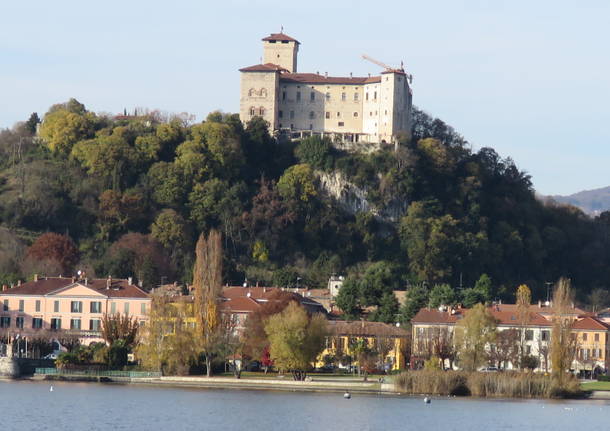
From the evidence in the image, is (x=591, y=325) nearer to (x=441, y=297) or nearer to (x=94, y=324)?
(x=441, y=297)

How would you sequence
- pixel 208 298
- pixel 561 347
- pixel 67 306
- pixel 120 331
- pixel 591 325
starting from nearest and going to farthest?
pixel 561 347, pixel 208 298, pixel 120 331, pixel 67 306, pixel 591 325

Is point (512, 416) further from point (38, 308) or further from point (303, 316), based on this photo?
point (38, 308)

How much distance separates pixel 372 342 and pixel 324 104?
50210 millimetres

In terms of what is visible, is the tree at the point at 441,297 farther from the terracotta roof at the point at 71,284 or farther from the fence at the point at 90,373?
the fence at the point at 90,373

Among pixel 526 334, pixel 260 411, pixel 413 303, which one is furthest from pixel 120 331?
pixel 413 303

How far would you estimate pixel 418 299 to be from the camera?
11619cm

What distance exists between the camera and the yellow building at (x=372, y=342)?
330ft

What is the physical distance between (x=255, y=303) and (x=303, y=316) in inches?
653

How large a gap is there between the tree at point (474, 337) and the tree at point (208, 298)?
14.5 metres

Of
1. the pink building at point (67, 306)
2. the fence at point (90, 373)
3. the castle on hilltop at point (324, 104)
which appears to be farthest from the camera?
the castle on hilltop at point (324, 104)

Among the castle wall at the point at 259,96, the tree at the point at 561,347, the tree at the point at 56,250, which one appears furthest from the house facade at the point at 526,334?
the castle wall at the point at 259,96

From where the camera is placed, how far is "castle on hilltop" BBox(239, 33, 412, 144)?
14838 centimetres

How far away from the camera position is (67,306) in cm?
10925

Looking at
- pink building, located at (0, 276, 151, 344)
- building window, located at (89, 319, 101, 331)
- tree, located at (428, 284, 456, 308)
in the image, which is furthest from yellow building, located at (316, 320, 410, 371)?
building window, located at (89, 319, 101, 331)
